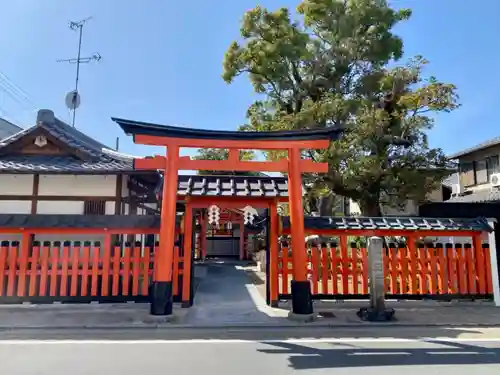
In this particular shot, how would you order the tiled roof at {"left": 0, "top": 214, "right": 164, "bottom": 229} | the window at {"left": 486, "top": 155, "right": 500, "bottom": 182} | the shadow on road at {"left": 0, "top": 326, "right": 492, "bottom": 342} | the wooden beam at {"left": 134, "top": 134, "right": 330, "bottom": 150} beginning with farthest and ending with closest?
the window at {"left": 486, "top": 155, "right": 500, "bottom": 182} → the tiled roof at {"left": 0, "top": 214, "right": 164, "bottom": 229} → the wooden beam at {"left": 134, "top": 134, "right": 330, "bottom": 150} → the shadow on road at {"left": 0, "top": 326, "right": 492, "bottom": 342}

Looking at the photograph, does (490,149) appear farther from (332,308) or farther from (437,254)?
(332,308)

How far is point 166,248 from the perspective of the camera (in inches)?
292

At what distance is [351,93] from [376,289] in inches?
375

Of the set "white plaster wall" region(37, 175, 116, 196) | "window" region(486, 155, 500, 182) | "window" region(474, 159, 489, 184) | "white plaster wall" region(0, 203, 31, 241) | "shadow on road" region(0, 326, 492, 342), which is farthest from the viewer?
"window" region(474, 159, 489, 184)

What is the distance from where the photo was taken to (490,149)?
20594 millimetres

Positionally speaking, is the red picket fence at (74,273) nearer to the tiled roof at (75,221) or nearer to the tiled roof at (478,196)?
the tiled roof at (75,221)

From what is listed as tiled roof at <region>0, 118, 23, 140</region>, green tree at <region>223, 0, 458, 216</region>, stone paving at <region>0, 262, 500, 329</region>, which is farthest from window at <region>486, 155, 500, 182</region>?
tiled roof at <region>0, 118, 23, 140</region>

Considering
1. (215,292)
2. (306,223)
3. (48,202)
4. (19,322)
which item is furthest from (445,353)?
(48,202)

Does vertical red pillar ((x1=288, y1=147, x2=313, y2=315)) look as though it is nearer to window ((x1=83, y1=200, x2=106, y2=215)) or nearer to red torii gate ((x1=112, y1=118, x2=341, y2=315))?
red torii gate ((x1=112, y1=118, x2=341, y2=315))

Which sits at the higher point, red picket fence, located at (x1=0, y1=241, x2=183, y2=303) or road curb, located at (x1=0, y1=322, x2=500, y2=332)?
red picket fence, located at (x1=0, y1=241, x2=183, y2=303)

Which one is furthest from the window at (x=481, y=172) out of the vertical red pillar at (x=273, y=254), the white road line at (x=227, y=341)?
the white road line at (x=227, y=341)

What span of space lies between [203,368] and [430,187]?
442 inches

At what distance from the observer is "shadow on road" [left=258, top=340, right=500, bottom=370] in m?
Answer: 4.94

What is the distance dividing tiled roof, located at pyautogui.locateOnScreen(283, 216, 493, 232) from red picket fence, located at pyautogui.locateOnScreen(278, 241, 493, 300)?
0.52 m
